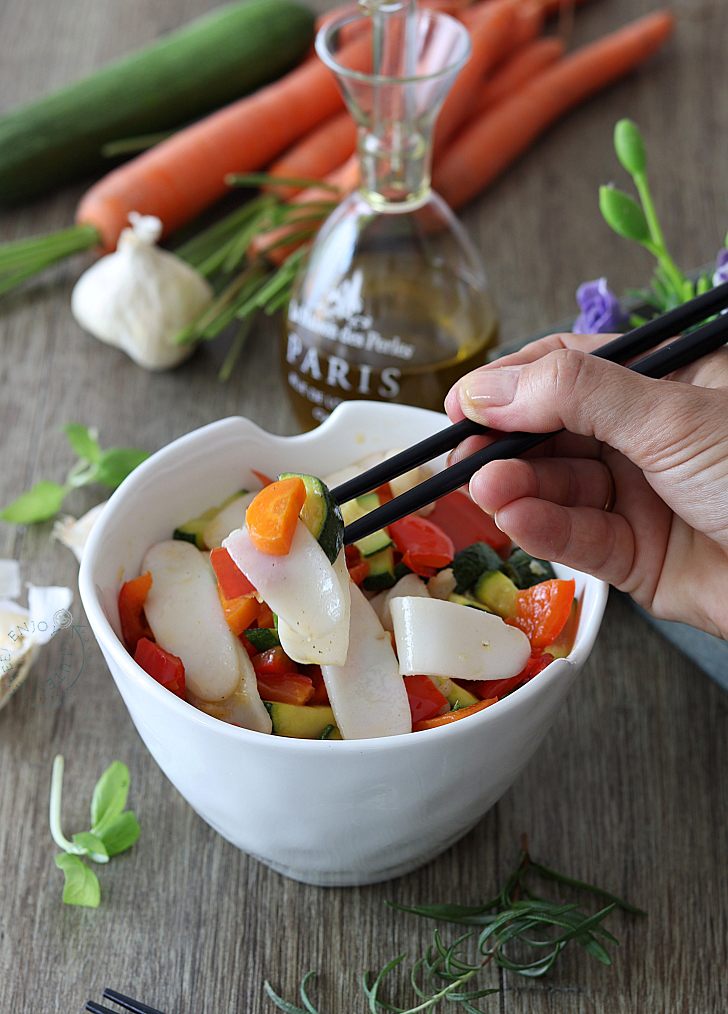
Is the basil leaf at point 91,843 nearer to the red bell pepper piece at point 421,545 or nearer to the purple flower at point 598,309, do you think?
the red bell pepper piece at point 421,545

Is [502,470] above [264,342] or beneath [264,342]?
above

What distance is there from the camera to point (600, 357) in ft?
2.93

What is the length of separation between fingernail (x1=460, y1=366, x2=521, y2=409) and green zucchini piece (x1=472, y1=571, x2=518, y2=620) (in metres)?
0.17

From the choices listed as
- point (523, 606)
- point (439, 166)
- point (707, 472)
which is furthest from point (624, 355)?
point (439, 166)

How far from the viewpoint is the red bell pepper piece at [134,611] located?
36.2 inches

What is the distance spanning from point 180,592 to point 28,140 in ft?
3.96

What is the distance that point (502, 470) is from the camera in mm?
913

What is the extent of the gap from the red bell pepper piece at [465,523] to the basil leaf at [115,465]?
478 mm

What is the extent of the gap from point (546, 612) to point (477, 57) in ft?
4.61

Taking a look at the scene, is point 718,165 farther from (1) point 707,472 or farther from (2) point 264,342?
(1) point 707,472

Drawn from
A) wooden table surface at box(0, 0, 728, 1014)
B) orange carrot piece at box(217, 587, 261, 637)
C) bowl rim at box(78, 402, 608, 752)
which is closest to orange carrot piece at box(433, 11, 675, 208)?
wooden table surface at box(0, 0, 728, 1014)

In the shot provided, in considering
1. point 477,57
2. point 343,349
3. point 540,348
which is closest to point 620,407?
point 540,348

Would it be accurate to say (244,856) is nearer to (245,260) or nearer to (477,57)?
(245,260)

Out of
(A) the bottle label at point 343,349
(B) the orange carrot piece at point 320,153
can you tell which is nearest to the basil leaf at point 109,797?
(A) the bottle label at point 343,349
